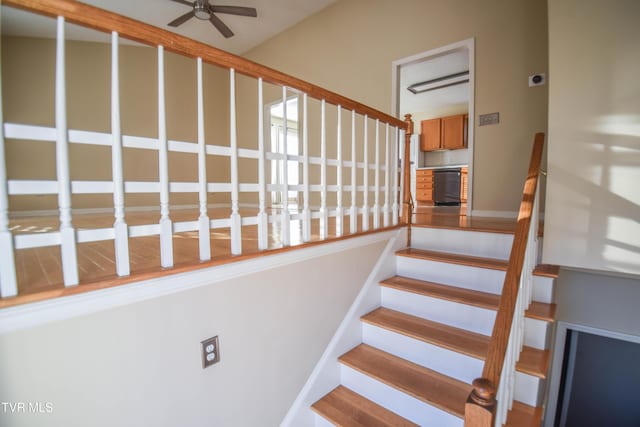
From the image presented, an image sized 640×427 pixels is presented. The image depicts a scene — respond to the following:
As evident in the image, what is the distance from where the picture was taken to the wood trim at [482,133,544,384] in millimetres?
986

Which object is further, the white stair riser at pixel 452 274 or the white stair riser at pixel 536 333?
the white stair riser at pixel 452 274

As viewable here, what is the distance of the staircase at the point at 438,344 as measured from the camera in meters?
1.63

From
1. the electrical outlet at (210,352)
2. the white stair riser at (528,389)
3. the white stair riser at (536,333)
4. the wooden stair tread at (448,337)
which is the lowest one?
the white stair riser at (528,389)

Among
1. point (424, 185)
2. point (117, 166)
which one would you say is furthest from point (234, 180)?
point (424, 185)

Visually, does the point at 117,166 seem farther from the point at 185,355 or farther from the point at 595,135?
the point at 595,135

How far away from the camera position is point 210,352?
52.4 inches

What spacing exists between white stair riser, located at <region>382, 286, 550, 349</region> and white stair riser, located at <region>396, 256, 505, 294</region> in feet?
0.87

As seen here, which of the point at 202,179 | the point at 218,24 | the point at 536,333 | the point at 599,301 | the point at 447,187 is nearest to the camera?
the point at 202,179

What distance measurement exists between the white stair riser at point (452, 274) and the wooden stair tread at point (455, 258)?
0.11 ft

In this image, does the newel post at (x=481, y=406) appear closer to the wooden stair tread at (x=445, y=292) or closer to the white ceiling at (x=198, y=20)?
the wooden stair tread at (x=445, y=292)

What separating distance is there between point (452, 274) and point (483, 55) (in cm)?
255

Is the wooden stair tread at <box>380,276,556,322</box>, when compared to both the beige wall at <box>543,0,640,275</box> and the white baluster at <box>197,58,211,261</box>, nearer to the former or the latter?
the beige wall at <box>543,0,640,275</box>

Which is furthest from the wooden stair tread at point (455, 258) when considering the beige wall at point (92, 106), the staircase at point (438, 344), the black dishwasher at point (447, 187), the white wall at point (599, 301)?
the black dishwasher at point (447, 187)

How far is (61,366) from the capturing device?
0.94 meters
